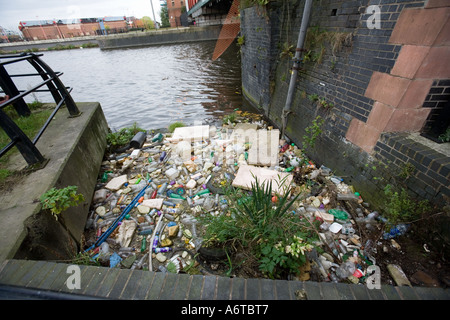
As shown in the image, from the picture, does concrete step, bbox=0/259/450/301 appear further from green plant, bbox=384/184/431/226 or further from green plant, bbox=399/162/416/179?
green plant, bbox=399/162/416/179

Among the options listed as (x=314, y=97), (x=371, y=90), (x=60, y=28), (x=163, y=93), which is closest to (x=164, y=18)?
(x=60, y=28)

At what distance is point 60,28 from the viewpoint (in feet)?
212

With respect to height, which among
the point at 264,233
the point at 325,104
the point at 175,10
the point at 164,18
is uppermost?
the point at 175,10

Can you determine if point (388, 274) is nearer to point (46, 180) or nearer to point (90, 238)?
point (90, 238)

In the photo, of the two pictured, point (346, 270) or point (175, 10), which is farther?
point (175, 10)

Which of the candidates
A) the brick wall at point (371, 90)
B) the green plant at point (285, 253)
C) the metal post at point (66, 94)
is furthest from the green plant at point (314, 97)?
the metal post at point (66, 94)

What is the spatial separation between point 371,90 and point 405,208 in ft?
5.18

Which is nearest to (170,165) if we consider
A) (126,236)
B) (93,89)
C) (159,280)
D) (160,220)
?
(160,220)

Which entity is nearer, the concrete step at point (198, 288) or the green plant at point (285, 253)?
the concrete step at point (198, 288)

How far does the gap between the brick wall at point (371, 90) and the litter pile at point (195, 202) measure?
0.51 metres

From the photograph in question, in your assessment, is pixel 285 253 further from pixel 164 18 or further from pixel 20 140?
pixel 164 18

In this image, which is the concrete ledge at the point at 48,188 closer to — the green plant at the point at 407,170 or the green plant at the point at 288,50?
the green plant at the point at 407,170

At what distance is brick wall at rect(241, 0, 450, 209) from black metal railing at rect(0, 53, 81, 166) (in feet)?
14.5

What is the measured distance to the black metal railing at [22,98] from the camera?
2.27 m
